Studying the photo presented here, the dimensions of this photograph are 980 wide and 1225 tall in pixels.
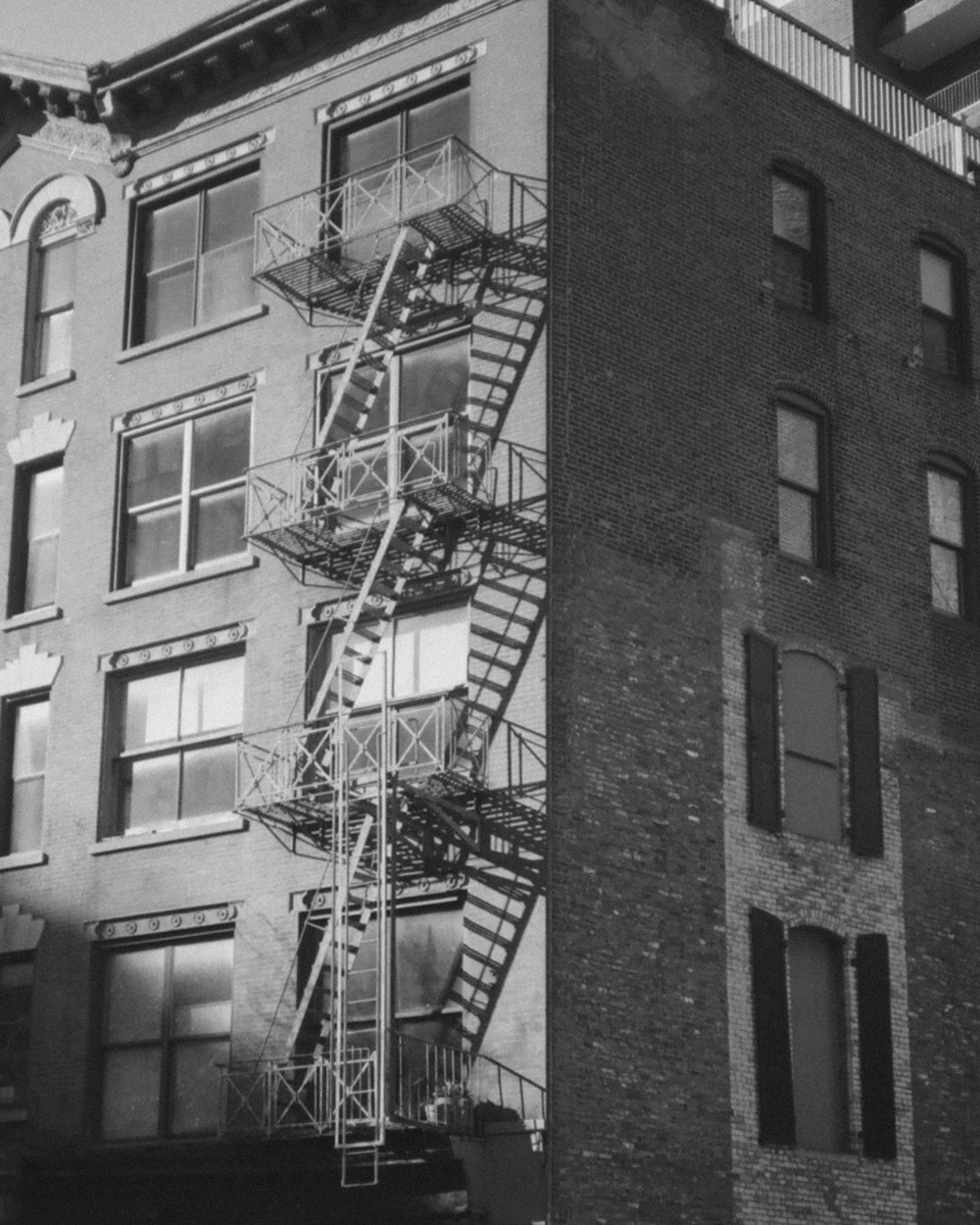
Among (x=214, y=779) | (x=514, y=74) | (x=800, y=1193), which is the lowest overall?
(x=800, y=1193)

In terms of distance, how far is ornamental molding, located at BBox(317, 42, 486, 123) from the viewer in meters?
30.9

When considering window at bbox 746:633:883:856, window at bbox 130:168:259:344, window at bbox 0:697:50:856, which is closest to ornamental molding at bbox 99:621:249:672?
window at bbox 0:697:50:856

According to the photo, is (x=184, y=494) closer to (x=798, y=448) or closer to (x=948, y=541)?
(x=798, y=448)

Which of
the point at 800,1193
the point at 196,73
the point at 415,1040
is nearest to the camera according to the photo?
the point at 415,1040

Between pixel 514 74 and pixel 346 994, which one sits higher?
pixel 514 74

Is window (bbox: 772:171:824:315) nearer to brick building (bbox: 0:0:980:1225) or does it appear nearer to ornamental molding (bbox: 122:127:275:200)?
brick building (bbox: 0:0:980:1225)

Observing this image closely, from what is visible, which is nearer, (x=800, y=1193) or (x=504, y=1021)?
(x=504, y=1021)

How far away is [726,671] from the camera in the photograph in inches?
1174

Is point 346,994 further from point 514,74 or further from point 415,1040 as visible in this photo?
point 514,74

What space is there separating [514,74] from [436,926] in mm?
11036

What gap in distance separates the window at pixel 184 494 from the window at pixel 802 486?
23.9 ft

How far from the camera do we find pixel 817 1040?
2962 cm

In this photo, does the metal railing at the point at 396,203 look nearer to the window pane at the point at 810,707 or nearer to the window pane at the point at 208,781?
the window pane at the point at 208,781

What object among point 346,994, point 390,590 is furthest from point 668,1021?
point 390,590
